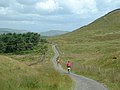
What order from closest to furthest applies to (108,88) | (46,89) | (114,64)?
(46,89)
(108,88)
(114,64)

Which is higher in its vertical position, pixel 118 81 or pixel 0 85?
pixel 0 85

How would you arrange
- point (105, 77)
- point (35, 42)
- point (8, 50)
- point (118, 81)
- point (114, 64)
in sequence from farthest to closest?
point (35, 42) → point (8, 50) → point (114, 64) → point (105, 77) → point (118, 81)

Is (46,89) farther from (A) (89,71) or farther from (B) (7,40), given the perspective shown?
(B) (7,40)

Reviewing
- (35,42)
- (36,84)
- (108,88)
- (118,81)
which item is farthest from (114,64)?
(35,42)

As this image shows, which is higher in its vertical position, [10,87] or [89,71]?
[10,87]

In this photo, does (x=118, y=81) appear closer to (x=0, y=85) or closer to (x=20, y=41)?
(x=0, y=85)

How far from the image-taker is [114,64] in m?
45.2

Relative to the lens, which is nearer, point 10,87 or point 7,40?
point 10,87

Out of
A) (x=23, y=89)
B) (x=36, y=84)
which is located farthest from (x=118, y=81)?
(x=23, y=89)

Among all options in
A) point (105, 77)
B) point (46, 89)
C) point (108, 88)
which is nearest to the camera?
point (46, 89)

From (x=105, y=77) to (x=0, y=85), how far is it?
624 inches

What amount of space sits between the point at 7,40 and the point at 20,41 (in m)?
6.18

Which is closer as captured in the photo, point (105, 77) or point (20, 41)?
point (105, 77)

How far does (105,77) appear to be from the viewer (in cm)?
3103
